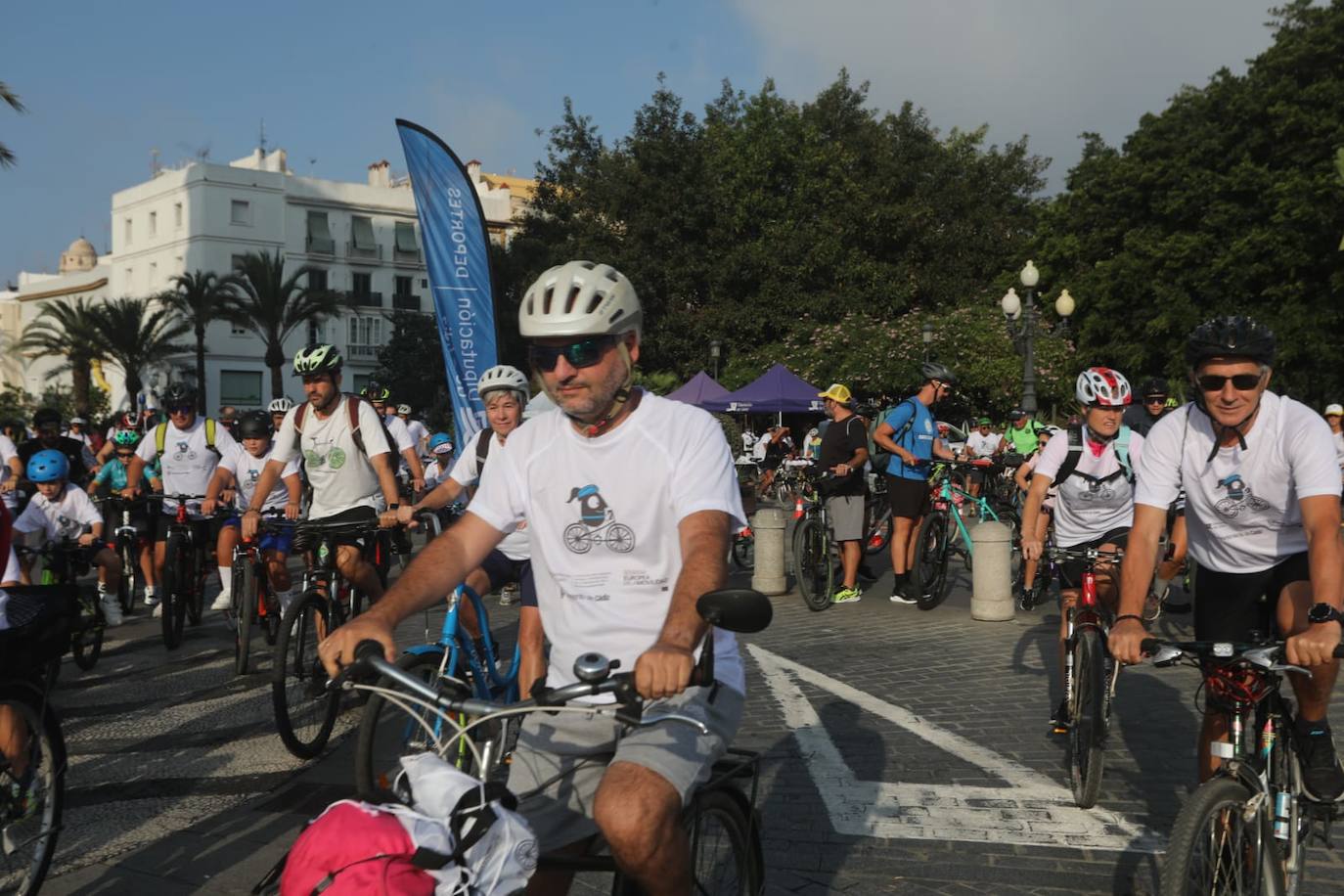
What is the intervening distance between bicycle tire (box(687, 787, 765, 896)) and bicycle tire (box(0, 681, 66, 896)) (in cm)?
264

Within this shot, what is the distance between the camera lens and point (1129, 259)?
36.0m

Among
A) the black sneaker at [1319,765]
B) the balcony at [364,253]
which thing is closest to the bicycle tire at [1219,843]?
the black sneaker at [1319,765]

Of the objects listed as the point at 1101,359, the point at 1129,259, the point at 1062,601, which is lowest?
the point at 1062,601

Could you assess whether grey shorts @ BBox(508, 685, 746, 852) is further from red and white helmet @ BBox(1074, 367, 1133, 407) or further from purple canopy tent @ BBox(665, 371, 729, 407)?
purple canopy tent @ BBox(665, 371, 729, 407)

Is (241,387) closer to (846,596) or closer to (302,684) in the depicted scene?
(846,596)

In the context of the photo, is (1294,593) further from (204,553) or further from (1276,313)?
(1276,313)

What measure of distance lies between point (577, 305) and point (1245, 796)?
7.34ft

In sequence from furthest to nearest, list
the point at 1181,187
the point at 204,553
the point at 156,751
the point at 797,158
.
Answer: the point at 797,158 < the point at 1181,187 < the point at 204,553 < the point at 156,751

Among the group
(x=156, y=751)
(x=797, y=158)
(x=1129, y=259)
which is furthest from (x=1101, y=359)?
(x=156, y=751)

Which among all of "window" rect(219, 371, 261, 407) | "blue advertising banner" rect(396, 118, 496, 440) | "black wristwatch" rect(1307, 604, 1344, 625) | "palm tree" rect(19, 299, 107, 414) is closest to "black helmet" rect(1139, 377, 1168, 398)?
"black wristwatch" rect(1307, 604, 1344, 625)

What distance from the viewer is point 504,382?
7320 millimetres

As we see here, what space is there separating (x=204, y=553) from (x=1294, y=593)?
8.82m

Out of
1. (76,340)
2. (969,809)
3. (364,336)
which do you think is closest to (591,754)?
(969,809)

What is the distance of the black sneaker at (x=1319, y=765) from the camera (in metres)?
3.87
